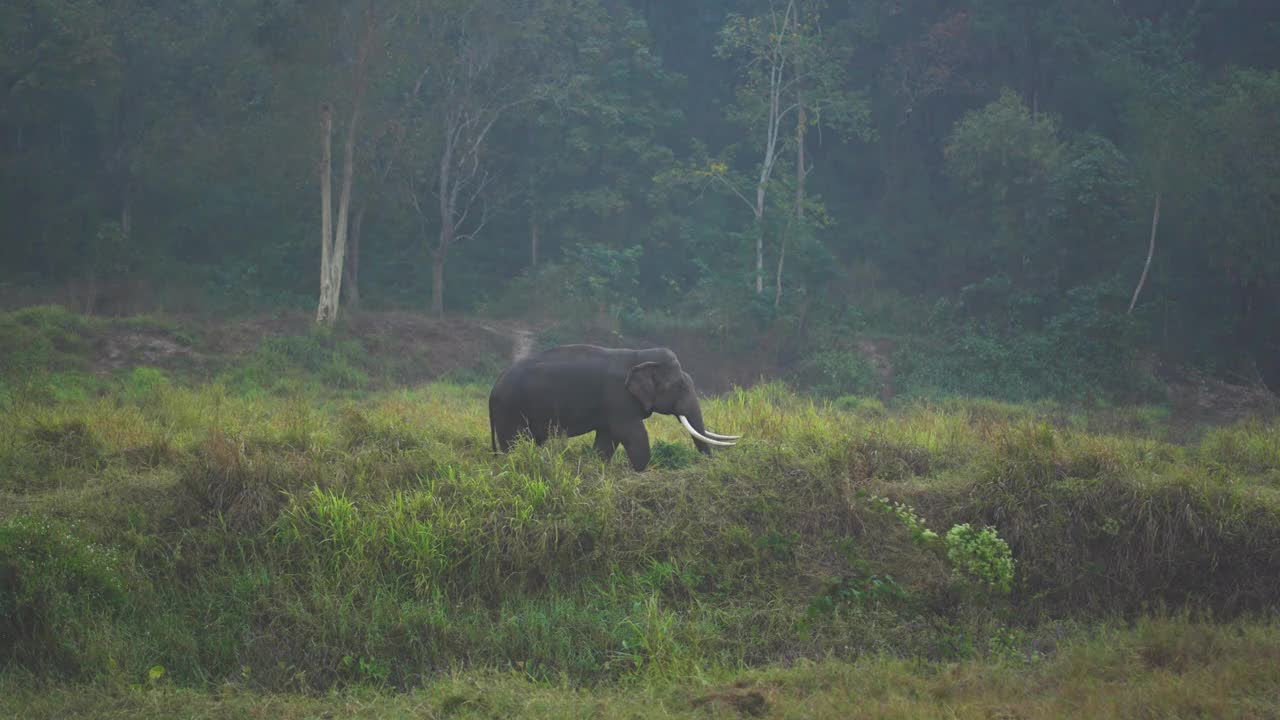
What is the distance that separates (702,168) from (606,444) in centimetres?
Answer: 2012

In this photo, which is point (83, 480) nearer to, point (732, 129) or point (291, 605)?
point (291, 605)

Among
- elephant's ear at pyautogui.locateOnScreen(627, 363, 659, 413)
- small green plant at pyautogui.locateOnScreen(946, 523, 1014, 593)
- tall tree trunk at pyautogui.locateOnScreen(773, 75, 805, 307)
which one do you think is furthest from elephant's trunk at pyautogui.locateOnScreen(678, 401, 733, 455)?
tall tree trunk at pyautogui.locateOnScreen(773, 75, 805, 307)

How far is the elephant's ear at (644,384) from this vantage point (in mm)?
9875

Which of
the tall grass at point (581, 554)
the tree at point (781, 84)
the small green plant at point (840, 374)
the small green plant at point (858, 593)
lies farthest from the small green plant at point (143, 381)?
the tree at point (781, 84)

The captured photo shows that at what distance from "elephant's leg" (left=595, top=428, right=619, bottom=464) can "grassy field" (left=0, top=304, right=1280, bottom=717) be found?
0.33m

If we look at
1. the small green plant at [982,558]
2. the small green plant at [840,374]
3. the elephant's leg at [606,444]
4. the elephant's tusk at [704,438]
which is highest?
the elephant's tusk at [704,438]

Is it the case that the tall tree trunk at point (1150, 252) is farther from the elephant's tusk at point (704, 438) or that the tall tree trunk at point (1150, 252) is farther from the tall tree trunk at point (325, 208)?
the tall tree trunk at point (325, 208)

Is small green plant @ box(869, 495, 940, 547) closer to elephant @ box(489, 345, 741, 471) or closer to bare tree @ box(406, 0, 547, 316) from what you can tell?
elephant @ box(489, 345, 741, 471)

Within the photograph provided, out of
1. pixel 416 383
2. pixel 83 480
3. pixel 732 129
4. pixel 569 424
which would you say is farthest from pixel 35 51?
pixel 569 424

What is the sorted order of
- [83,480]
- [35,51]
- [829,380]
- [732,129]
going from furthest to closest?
1. [732,129]
2. [35,51]
3. [829,380]
4. [83,480]

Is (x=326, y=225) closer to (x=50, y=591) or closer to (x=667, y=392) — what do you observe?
(x=667, y=392)

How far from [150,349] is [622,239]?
574 inches

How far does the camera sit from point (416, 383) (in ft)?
66.2

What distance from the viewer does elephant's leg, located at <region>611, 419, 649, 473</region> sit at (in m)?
9.66
